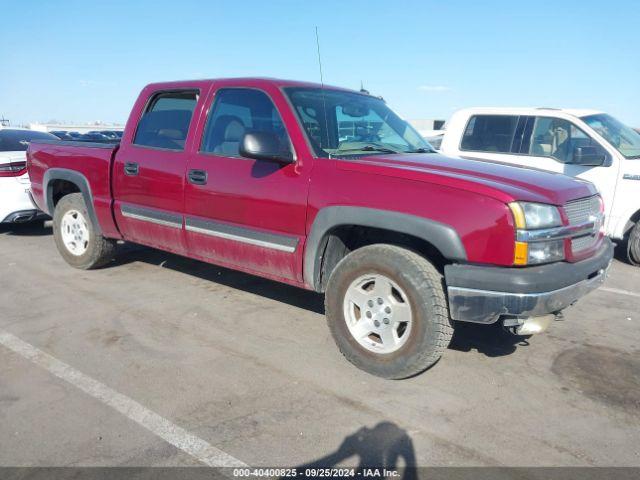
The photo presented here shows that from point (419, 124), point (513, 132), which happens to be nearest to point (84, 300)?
point (513, 132)

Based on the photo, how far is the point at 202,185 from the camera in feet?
13.7

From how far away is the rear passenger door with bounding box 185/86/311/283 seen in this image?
3.70m

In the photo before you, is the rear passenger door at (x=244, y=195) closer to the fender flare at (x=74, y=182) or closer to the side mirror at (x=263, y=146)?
the side mirror at (x=263, y=146)

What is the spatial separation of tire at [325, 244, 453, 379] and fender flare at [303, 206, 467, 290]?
170 mm

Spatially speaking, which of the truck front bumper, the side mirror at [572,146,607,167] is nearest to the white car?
the truck front bumper

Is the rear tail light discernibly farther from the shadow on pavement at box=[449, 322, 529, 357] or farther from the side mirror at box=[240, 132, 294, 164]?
the shadow on pavement at box=[449, 322, 529, 357]

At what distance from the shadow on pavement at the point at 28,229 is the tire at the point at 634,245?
8.01 m

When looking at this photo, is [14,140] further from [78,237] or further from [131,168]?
[131,168]

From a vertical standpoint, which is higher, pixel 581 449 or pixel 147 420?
pixel 147 420

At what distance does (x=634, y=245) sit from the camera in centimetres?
655

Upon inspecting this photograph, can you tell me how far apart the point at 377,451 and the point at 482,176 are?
1755 millimetres

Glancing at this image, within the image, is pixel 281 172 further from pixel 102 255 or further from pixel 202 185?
pixel 102 255

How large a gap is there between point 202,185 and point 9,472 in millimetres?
2377

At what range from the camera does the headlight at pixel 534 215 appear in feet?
9.46
